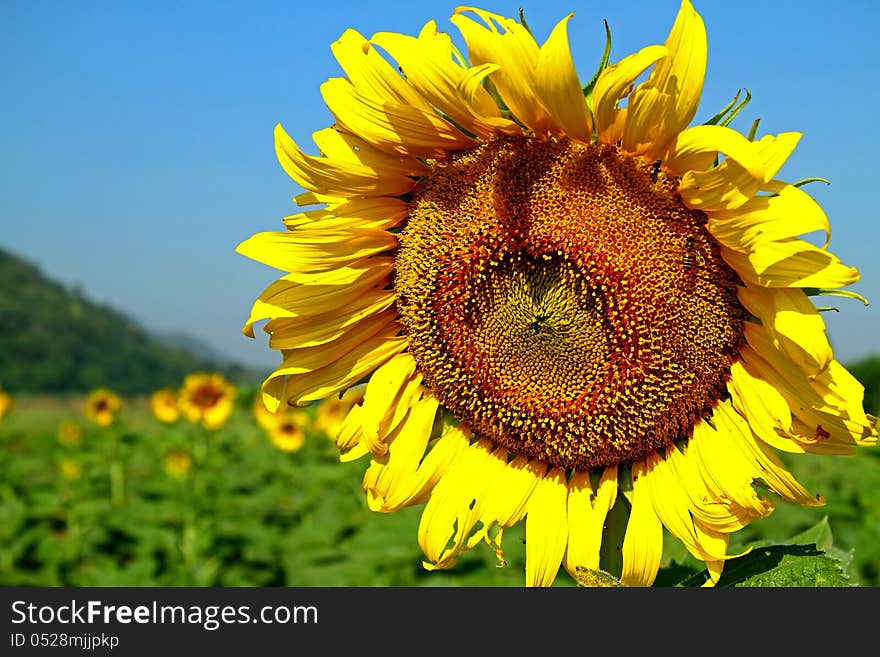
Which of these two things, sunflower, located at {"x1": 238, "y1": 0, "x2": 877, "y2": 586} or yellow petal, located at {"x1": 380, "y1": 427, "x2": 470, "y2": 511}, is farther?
yellow petal, located at {"x1": 380, "y1": 427, "x2": 470, "y2": 511}

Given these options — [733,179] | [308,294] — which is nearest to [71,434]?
[308,294]

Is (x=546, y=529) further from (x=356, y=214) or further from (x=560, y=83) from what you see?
(x=560, y=83)

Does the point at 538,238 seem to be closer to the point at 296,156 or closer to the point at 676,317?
the point at 676,317

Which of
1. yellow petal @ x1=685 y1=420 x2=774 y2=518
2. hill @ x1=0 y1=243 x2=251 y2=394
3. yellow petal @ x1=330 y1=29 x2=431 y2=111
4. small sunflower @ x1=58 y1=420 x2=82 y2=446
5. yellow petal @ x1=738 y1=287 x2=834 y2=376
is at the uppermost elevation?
hill @ x1=0 y1=243 x2=251 y2=394

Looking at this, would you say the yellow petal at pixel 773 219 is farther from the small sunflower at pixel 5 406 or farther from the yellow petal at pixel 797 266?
the small sunflower at pixel 5 406

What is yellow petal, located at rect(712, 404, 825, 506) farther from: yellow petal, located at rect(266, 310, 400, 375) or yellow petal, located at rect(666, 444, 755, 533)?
yellow petal, located at rect(266, 310, 400, 375)

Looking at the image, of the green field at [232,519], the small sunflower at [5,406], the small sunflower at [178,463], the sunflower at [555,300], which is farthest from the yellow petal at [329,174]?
the small sunflower at [5,406]

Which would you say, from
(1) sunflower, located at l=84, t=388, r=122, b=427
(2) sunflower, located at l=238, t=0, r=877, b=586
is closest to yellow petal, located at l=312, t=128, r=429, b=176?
(2) sunflower, located at l=238, t=0, r=877, b=586
